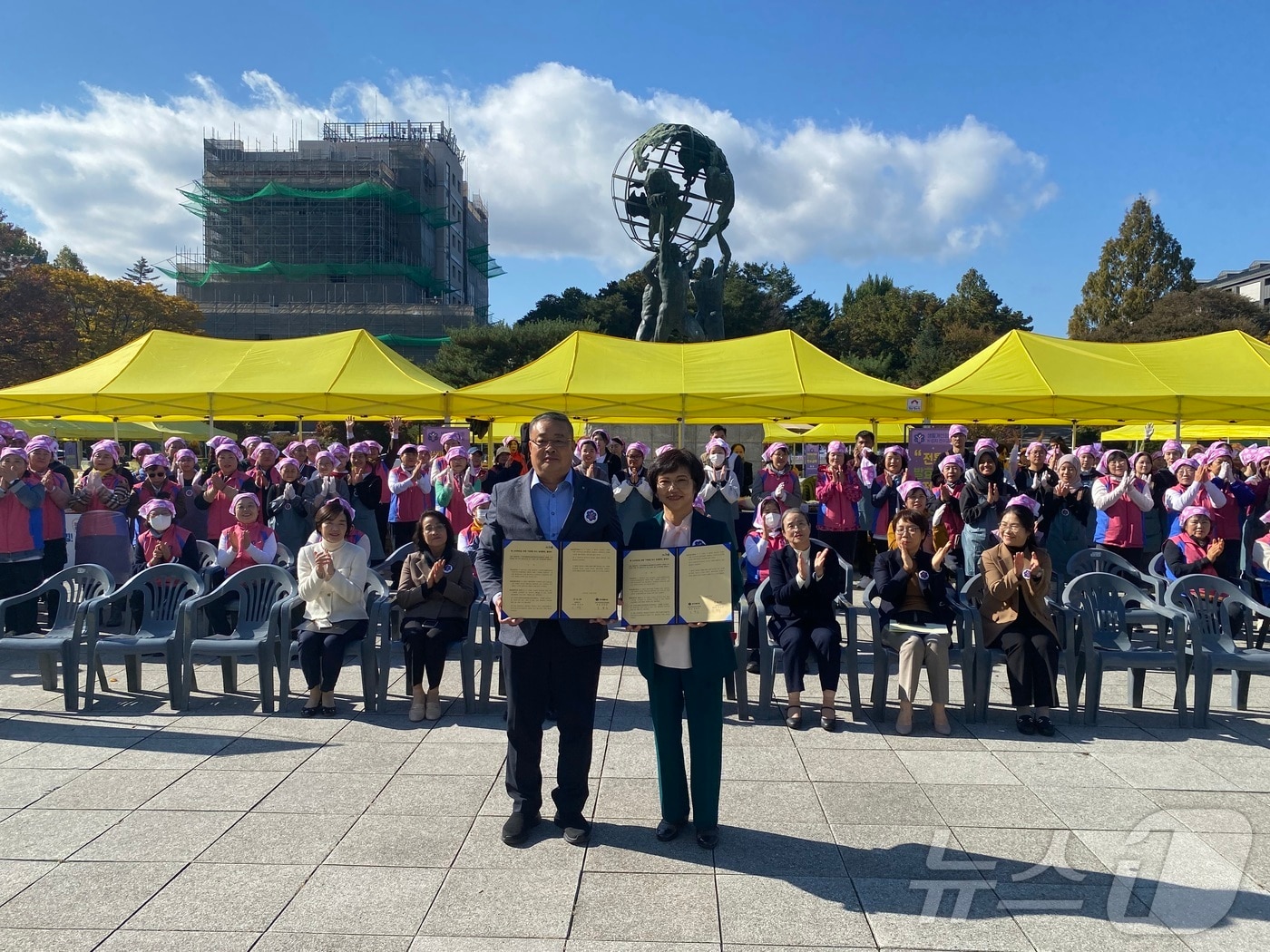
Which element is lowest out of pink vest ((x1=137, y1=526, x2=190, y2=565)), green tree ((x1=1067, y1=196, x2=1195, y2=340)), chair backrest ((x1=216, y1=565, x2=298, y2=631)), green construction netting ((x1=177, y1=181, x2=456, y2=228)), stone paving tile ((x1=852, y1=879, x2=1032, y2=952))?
stone paving tile ((x1=852, y1=879, x2=1032, y2=952))

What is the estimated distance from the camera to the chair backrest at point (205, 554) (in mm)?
7234

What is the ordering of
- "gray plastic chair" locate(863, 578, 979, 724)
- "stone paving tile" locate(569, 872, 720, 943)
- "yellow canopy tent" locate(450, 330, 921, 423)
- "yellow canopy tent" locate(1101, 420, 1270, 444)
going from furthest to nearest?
"yellow canopy tent" locate(1101, 420, 1270, 444) < "yellow canopy tent" locate(450, 330, 921, 423) < "gray plastic chair" locate(863, 578, 979, 724) < "stone paving tile" locate(569, 872, 720, 943)

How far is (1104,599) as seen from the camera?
6.16 metres

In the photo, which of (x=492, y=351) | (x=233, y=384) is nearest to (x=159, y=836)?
(x=233, y=384)

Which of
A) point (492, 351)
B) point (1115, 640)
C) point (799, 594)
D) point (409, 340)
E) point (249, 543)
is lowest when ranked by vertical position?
point (1115, 640)

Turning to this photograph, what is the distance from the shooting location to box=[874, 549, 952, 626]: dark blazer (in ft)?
18.6

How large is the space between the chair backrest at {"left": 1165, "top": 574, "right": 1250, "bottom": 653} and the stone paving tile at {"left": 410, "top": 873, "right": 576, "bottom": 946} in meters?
4.74

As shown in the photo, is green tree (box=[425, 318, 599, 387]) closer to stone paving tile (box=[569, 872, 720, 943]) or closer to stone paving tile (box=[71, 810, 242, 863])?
stone paving tile (box=[71, 810, 242, 863])

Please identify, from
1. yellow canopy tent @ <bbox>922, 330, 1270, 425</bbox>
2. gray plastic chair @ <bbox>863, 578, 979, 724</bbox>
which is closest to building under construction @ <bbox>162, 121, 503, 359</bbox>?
yellow canopy tent @ <bbox>922, 330, 1270, 425</bbox>

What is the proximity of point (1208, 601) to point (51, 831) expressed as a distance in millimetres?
7228

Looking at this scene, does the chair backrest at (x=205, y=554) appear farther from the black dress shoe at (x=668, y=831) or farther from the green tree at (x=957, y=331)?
the green tree at (x=957, y=331)

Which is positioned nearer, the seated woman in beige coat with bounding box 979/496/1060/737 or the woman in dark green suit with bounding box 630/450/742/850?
the woman in dark green suit with bounding box 630/450/742/850

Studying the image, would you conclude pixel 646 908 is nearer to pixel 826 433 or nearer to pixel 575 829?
pixel 575 829

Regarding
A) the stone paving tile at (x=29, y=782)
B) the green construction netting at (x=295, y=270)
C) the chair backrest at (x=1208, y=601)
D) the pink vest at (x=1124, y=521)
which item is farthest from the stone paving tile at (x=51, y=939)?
the green construction netting at (x=295, y=270)
